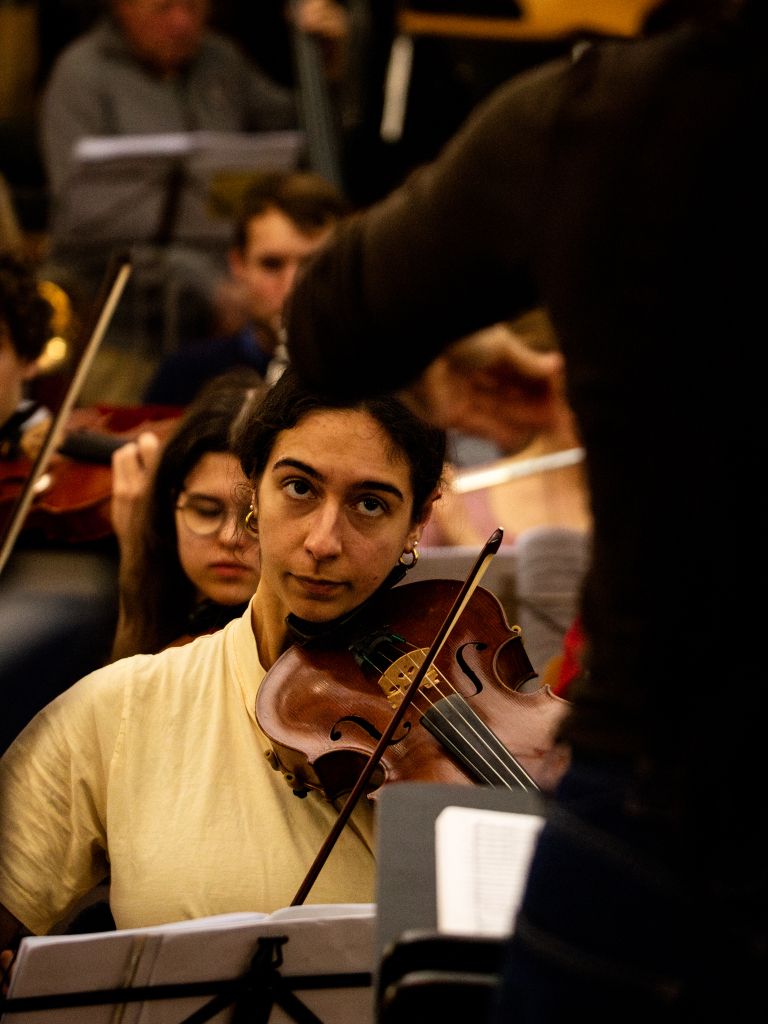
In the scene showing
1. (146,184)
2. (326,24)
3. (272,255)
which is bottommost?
(272,255)

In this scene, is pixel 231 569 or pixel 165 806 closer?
pixel 165 806

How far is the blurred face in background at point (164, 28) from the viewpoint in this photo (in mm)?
3137

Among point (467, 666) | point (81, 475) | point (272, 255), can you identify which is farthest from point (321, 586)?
point (272, 255)

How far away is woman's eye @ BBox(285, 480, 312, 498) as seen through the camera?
3.32ft

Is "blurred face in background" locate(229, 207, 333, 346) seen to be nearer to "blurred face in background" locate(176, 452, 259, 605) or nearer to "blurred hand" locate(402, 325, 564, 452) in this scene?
"blurred hand" locate(402, 325, 564, 452)

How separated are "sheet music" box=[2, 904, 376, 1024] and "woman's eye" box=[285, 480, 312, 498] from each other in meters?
0.36

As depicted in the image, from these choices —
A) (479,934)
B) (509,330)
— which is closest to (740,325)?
(479,934)

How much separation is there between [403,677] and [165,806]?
0.25m

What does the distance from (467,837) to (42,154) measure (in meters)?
3.37

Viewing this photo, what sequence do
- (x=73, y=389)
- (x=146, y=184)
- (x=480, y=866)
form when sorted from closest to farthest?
(x=480, y=866) → (x=73, y=389) → (x=146, y=184)

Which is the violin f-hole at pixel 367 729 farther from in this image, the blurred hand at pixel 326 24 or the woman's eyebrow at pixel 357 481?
the blurred hand at pixel 326 24

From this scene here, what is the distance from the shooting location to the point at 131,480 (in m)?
1.37

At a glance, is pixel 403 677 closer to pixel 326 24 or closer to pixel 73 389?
pixel 73 389

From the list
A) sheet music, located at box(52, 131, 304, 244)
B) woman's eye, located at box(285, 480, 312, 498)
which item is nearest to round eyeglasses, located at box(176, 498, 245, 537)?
woman's eye, located at box(285, 480, 312, 498)
